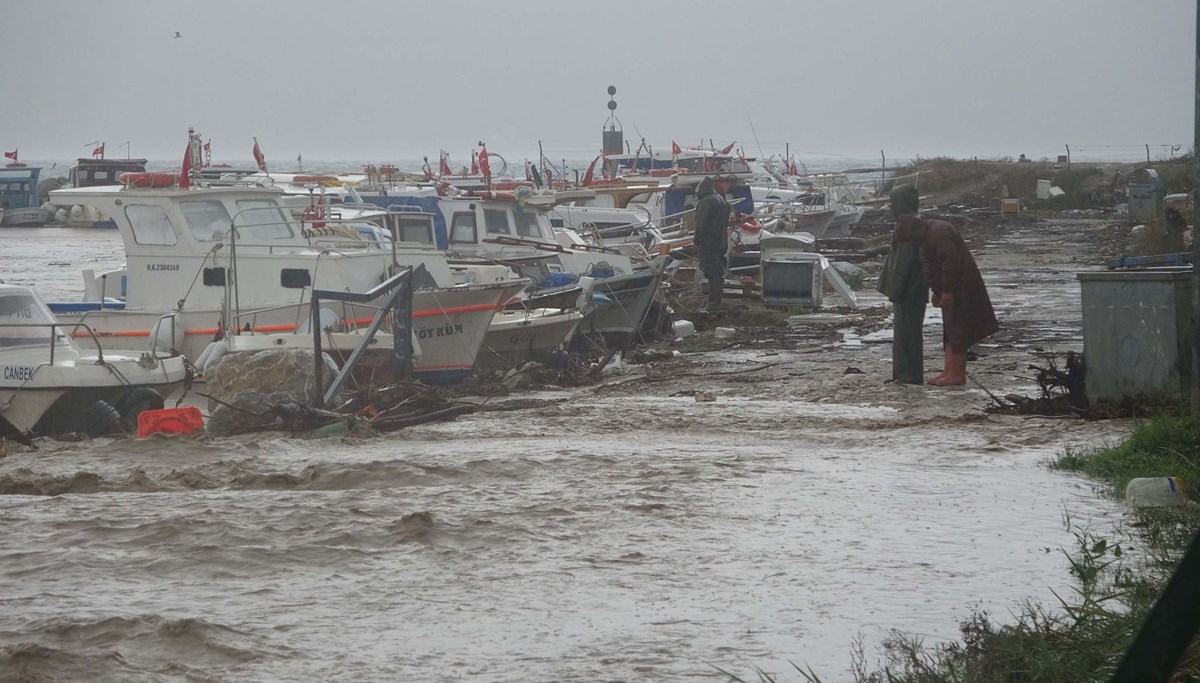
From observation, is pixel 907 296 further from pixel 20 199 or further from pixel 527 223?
pixel 20 199

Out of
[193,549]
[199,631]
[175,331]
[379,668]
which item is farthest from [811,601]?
[175,331]

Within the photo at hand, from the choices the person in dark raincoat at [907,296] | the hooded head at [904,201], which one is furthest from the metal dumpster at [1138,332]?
the hooded head at [904,201]

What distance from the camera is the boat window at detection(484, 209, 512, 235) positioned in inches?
828

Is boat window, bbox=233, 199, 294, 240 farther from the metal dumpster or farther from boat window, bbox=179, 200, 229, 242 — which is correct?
the metal dumpster

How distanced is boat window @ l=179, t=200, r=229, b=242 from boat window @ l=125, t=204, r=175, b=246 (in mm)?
295

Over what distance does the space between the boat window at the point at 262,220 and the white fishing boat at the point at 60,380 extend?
11.4ft

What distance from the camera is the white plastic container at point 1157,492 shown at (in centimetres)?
722

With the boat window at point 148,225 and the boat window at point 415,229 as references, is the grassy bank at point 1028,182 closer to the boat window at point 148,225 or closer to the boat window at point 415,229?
the boat window at point 415,229

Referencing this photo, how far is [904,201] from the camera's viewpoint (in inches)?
499

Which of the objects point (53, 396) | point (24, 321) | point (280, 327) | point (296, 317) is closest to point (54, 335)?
point (24, 321)

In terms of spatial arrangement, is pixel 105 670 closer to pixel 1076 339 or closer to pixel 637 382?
pixel 637 382

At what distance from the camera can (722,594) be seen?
6.21 m

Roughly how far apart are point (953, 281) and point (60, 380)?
789cm

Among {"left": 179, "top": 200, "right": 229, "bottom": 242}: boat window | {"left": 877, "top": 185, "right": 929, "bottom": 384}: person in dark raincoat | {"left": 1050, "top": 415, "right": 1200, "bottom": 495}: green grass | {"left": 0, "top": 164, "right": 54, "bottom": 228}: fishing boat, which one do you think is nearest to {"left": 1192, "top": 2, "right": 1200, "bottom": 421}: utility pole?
{"left": 1050, "top": 415, "right": 1200, "bottom": 495}: green grass
